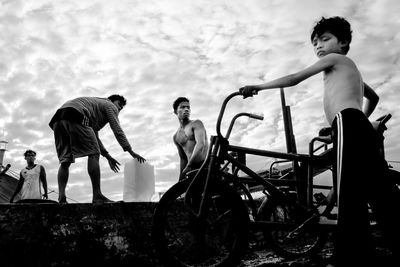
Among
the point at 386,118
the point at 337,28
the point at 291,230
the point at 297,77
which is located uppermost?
the point at 337,28

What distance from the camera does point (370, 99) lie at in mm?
2914

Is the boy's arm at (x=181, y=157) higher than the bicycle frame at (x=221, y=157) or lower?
higher

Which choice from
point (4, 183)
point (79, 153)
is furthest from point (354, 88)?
point (4, 183)

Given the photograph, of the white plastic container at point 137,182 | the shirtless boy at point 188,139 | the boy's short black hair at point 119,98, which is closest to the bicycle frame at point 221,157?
the shirtless boy at point 188,139

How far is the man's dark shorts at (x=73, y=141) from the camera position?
4.02 metres

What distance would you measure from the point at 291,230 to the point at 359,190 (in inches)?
36.0

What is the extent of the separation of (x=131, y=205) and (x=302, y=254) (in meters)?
2.13

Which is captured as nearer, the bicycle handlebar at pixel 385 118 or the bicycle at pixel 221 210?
the bicycle at pixel 221 210

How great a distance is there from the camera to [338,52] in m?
2.56

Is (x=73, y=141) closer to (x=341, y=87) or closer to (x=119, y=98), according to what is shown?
(x=119, y=98)

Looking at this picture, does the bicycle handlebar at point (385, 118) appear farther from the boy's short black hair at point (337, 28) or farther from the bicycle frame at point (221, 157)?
the bicycle frame at point (221, 157)

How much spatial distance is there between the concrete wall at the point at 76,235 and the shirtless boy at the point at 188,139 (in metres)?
1.09

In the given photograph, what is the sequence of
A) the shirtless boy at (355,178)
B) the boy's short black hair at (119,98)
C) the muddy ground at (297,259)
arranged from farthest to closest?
the boy's short black hair at (119,98) < the muddy ground at (297,259) < the shirtless boy at (355,178)

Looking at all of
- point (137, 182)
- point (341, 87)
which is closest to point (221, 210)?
point (341, 87)
